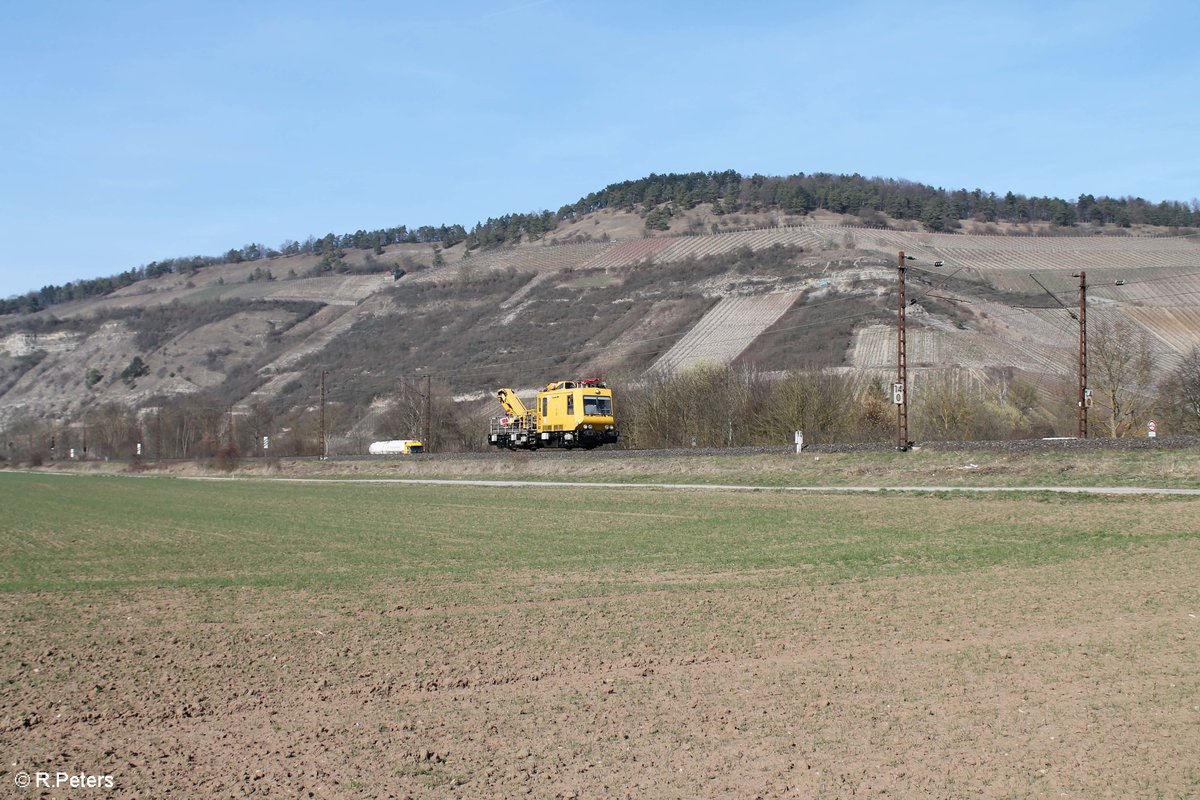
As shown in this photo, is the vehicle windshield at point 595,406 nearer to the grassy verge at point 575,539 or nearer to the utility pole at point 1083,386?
the grassy verge at point 575,539

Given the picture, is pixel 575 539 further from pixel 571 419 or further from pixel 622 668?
pixel 571 419

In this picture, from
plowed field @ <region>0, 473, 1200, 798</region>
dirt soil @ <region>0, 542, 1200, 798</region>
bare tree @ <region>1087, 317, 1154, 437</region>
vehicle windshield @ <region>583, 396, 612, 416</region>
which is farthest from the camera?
vehicle windshield @ <region>583, 396, 612, 416</region>

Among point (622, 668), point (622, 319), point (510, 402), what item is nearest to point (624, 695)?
point (622, 668)

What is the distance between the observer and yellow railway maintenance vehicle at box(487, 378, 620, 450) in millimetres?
59469

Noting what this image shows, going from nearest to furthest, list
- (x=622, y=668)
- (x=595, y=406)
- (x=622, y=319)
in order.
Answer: (x=622, y=668)
(x=595, y=406)
(x=622, y=319)

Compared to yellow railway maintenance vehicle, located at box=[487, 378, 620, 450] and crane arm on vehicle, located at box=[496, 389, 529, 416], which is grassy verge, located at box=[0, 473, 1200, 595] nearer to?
yellow railway maintenance vehicle, located at box=[487, 378, 620, 450]

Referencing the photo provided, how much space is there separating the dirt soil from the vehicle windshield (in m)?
44.4

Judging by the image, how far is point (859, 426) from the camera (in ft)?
212

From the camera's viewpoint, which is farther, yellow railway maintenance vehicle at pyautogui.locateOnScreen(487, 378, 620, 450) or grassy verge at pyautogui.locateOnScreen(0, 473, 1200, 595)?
yellow railway maintenance vehicle at pyautogui.locateOnScreen(487, 378, 620, 450)

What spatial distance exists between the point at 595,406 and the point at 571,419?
1.59 meters

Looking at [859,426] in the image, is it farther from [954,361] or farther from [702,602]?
[702,602]

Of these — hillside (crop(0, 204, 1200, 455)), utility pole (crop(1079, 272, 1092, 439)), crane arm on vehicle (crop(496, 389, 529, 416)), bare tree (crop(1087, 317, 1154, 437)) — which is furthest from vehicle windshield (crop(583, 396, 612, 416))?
bare tree (crop(1087, 317, 1154, 437))

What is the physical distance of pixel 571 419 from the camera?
59938mm

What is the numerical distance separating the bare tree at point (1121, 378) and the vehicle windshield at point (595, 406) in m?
27.1
